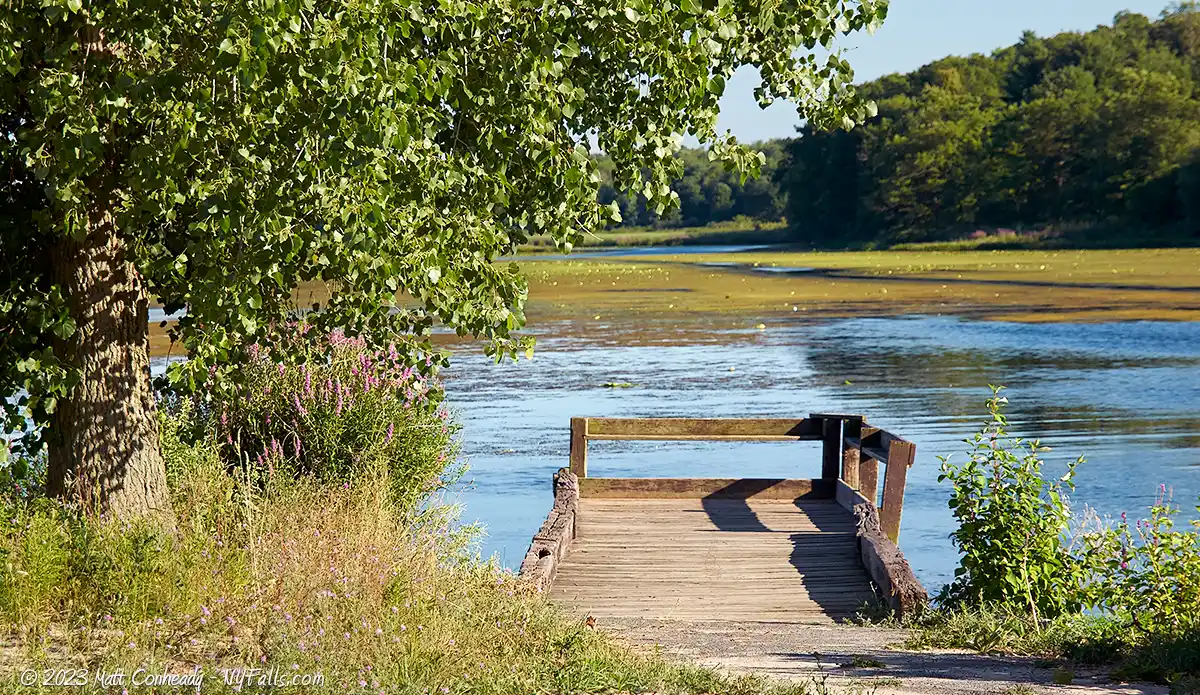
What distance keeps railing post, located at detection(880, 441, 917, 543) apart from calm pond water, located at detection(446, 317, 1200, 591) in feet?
3.23

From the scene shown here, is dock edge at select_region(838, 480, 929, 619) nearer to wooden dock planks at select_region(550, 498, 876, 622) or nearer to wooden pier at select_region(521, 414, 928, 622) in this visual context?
wooden pier at select_region(521, 414, 928, 622)

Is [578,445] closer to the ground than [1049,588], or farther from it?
farther from it

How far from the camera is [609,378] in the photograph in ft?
102

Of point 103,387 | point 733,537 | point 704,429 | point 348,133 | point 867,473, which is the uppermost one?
point 348,133

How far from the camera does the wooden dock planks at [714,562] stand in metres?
11.6

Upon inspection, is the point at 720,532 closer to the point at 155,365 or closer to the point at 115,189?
the point at 115,189

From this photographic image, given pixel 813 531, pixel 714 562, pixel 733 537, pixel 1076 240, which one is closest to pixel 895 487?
pixel 813 531

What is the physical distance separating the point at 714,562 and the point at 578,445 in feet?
11.5

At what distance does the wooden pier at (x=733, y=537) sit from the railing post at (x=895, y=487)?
0.04ft

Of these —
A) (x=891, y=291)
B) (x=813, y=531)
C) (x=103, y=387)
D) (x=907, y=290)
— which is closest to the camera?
(x=103, y=387)

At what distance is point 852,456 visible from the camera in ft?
50.9

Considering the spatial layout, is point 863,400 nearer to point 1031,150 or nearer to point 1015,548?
point 1015,548

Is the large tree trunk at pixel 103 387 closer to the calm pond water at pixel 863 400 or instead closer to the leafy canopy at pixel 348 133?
the leafy canopy at pixel 348 133

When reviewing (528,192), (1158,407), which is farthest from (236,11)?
(1158,407)
